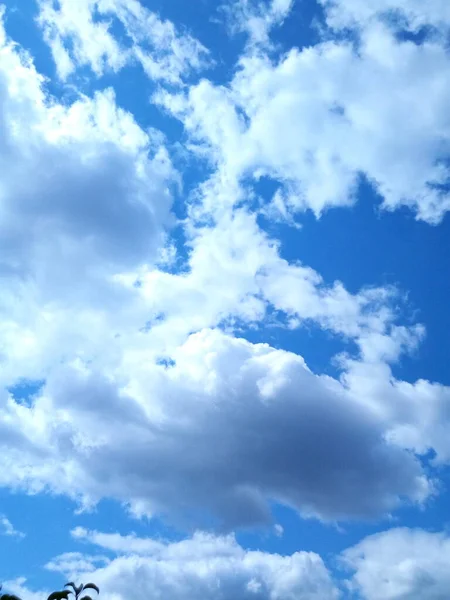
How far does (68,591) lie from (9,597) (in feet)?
15.8

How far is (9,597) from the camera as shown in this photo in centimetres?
3362

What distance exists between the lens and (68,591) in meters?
37.1

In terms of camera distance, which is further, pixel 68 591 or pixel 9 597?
pixel 68 591
